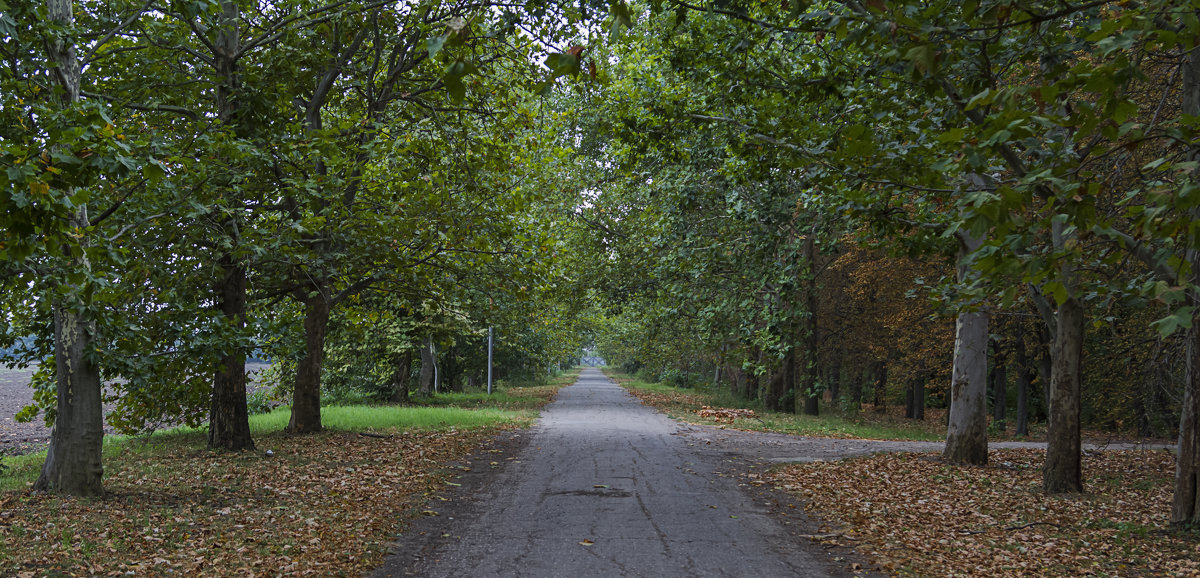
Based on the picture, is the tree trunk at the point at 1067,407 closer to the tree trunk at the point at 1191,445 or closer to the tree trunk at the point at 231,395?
the tree trunk at the point at 1191,445

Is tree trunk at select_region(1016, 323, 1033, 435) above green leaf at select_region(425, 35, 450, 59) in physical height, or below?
below

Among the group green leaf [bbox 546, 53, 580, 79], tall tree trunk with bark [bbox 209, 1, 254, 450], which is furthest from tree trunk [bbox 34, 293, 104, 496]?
green leaf [bbox 546, 53, 580, 79]

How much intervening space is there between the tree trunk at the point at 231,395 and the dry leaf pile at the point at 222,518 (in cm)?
56

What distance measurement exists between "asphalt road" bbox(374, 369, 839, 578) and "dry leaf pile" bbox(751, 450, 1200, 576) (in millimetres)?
930

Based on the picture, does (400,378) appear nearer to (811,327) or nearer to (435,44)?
(811,327)

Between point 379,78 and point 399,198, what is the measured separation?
3167 millimetres

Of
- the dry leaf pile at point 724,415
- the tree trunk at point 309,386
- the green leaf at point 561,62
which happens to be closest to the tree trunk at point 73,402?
the green leaf at point 561,62

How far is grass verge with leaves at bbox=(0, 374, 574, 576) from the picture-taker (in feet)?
19.6

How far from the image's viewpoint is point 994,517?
8.48m

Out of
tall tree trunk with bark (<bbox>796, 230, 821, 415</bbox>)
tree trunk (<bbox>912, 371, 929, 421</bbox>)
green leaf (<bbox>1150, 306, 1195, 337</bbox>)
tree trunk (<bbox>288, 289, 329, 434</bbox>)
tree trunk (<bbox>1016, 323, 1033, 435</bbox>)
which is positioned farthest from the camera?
tree trunk (<bbox>912, 371, 929, 421</bbox>)

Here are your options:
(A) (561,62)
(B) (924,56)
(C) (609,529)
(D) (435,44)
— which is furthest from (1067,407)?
(D) (435,44)

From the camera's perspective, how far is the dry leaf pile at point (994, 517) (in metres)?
6.63

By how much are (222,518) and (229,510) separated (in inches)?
14.8

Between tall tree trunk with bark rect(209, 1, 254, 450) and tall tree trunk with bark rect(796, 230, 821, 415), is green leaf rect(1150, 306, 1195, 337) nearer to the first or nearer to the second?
tall tree trunk with bark rect(209, 1, 254, 450)
